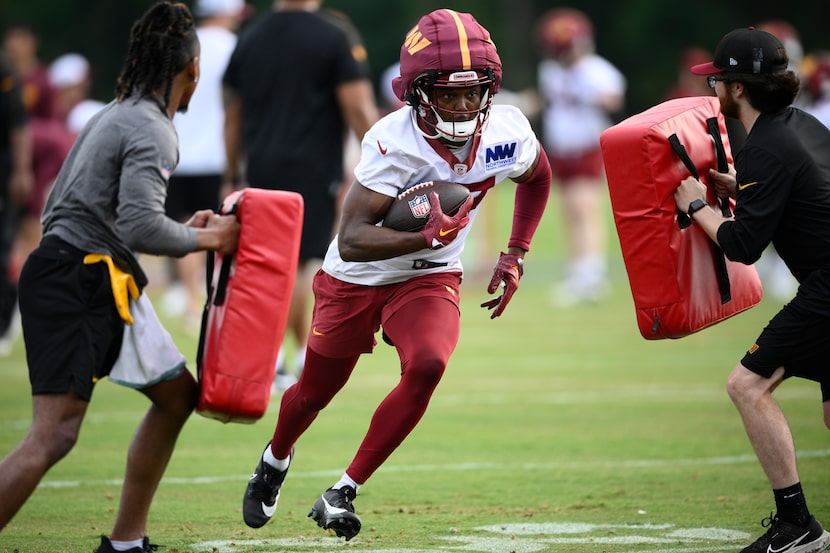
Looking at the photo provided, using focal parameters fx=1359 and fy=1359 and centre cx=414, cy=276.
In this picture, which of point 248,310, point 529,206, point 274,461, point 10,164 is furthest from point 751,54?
point 10,164

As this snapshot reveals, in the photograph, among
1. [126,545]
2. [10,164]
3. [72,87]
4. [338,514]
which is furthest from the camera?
[72,87]

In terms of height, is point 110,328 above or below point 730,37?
below

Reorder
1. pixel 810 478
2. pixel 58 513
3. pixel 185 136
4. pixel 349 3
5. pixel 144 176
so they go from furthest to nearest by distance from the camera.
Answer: pixel 349 3, pixel 185 136, pixel 810 478, pixel 58 513, pixel 144 176

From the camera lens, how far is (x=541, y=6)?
48250 millimetres

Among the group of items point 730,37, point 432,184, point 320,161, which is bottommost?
point 320,161

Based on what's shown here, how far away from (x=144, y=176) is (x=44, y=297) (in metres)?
0.58

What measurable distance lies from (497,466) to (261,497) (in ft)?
5.78

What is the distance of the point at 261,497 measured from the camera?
555cm

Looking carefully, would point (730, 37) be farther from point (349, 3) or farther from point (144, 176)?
point (349, 3)

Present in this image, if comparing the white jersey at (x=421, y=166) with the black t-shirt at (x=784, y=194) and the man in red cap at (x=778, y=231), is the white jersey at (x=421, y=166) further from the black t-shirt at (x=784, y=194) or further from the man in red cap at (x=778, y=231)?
the black t-shirt at (x=784, y=194)

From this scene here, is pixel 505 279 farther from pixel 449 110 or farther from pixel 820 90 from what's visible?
pixel 820 90

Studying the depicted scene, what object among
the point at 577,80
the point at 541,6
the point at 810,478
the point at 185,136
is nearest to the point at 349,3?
the point at 541,6

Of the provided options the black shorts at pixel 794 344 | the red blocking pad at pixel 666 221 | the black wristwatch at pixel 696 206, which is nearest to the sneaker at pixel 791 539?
the black shorts at pixel 794 344

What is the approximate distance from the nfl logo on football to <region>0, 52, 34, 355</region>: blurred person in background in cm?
656
